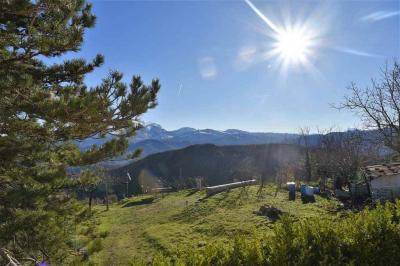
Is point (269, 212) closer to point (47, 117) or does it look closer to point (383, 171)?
point (383, 171)

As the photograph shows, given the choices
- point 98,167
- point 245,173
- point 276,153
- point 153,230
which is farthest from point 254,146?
point 98,167

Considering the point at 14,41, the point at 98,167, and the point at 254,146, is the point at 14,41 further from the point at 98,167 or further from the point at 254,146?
the point at 254,146

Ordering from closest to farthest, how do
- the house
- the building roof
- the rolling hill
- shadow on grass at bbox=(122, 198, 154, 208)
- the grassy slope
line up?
the grassy slope < the house < the building roof < shadow on grass at bbox=(122, 198, 154, 208) < the rolling hill

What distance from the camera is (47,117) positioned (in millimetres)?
6379

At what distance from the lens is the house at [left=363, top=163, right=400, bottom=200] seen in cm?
2333

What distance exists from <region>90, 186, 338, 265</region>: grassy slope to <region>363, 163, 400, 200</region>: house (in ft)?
9.52

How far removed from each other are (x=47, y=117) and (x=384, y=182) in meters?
23.6

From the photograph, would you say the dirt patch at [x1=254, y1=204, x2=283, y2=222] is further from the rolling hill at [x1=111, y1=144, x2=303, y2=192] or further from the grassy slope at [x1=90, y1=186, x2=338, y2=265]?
the rolling hill at [x1=111, y1=144, x2=303, y2=192]

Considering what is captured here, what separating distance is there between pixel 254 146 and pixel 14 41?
337 ft

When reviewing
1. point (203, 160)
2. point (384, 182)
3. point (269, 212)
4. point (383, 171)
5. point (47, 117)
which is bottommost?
point (269, 212)

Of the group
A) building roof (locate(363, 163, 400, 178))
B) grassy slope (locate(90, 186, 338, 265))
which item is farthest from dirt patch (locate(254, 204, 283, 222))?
building roof (locate(363, 163, 400, 178))

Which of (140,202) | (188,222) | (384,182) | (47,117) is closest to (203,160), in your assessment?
(140,202)

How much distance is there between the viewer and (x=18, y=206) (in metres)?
7.32

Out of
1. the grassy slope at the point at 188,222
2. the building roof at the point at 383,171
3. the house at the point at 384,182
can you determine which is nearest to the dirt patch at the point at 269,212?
the grassy slope at the point at 188,222
